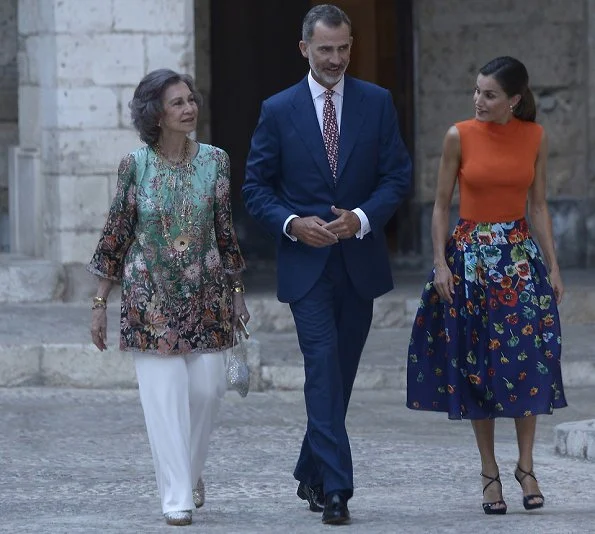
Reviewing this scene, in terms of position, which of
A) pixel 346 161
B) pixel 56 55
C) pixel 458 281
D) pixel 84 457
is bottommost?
pixel 84 457

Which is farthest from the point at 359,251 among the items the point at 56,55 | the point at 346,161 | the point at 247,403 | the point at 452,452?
the point at 56,55

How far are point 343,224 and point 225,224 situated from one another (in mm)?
475

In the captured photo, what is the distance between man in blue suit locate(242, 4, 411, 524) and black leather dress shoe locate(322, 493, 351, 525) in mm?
22

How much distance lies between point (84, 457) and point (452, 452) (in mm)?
1602

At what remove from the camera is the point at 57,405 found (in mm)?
9789

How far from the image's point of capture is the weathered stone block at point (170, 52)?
1151cm

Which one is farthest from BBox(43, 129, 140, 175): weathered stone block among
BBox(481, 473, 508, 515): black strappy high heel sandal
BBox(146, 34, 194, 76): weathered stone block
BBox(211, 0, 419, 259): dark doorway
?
BBox(481, 473, 508, 515): black strappy high heel sandal

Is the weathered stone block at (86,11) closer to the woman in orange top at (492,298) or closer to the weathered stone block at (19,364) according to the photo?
the weathered stone block at (19,364)

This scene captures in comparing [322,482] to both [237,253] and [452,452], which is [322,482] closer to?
[237,253]

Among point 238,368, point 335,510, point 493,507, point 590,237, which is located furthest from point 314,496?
point 590,237

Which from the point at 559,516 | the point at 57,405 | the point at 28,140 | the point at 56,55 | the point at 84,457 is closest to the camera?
the point at 559,516

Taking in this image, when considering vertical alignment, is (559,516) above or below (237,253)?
below

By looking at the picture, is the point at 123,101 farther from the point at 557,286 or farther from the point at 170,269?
the point at 557,286

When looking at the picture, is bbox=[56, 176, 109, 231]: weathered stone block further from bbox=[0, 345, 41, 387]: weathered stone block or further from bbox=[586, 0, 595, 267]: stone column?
bbox=[586, 0, 595, 267]: stone column
